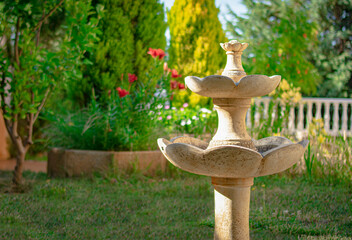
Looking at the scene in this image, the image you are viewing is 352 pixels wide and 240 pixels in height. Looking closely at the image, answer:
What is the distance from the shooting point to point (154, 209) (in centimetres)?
373

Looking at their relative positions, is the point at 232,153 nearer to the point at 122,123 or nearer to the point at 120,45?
the point at 122,123

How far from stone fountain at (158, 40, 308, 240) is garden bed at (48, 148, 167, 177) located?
251 centimetres

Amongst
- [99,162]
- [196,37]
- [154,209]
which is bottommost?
[154,209]

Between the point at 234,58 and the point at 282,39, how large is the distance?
10474 mm

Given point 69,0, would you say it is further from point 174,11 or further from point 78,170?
point 174,11

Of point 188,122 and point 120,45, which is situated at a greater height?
point 120,45

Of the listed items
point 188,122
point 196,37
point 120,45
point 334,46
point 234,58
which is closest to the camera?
point 234,58

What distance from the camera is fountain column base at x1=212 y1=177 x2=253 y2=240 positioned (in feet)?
7.64

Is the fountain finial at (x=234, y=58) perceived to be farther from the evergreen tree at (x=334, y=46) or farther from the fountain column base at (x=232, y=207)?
the evergreen tree at (x=334, y=46)

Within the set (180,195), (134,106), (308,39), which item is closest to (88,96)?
(134,106)

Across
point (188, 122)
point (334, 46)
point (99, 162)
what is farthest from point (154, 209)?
point (334, 46)

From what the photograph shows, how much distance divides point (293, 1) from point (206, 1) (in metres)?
8.69

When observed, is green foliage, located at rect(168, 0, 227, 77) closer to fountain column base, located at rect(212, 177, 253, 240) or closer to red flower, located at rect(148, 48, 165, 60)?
red flower, located at rect(148, 48, 165, 60)

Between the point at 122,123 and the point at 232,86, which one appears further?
the point at 122,123
